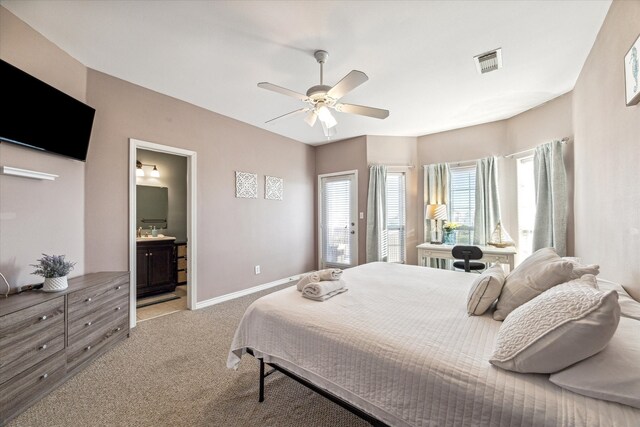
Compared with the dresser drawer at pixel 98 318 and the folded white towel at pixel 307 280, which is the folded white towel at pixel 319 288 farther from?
the dresser drawer at pixel 98 318

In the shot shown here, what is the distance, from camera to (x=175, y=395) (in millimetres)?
1831

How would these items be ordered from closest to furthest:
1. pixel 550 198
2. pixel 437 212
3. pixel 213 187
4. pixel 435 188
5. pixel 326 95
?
1. pixel 326 95
2. pixel 550 198
3. pixel 213 187
4. pixel 437 212
5. pixel 435 188

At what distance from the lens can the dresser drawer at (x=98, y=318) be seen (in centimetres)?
205

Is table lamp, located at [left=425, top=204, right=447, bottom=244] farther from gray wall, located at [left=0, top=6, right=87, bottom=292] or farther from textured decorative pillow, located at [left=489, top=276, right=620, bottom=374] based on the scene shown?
gray wall, located at [left=0, top=6, right=87, bottom=292]

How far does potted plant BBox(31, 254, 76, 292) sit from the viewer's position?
1.99 metres

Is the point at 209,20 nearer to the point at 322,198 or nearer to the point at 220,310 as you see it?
the point at 220,310

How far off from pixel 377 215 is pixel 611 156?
3.05 metres

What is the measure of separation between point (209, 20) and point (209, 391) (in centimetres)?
275

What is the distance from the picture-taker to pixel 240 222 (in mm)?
4070

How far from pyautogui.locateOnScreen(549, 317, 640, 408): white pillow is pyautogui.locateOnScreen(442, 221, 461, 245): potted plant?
135 inches

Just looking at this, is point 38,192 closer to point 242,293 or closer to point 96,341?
point 96,341

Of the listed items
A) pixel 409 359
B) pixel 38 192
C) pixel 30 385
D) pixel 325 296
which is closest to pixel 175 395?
pixel 30 385

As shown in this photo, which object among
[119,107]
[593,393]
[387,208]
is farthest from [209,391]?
[387,208]

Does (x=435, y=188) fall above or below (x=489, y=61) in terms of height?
below
